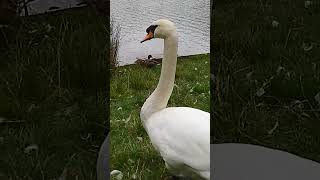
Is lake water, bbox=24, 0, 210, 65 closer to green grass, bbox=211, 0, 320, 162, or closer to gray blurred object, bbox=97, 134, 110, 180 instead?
green grass, bbox=211, 0, 320, 162

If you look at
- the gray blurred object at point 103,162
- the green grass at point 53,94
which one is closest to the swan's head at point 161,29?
the green grass at point 53,94

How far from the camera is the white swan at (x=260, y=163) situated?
4.33 feet

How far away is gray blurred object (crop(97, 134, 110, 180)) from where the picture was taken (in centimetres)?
136

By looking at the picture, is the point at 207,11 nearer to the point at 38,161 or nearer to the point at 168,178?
the point at 168,178

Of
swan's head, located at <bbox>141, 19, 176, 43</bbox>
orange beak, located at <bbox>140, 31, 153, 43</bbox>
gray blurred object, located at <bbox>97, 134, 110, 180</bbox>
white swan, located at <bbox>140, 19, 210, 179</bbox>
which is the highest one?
swan's head, located at <bbox>141, 19, 176, 43</bbox>

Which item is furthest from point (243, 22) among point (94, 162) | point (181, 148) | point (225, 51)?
point (94, 162)

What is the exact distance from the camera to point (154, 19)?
139 cm

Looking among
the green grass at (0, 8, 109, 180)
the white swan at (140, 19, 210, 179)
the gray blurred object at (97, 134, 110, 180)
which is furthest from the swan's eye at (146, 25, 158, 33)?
the gray blurred object at (97, 134, 110, 180)

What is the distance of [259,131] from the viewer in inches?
52.1

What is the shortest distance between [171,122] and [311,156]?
334 mm

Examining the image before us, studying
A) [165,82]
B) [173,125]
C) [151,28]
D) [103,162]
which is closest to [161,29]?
[151,28]

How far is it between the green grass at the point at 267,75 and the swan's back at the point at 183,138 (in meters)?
0.04

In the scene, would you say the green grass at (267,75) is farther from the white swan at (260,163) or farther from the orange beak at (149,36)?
the orange beak at (149,36)

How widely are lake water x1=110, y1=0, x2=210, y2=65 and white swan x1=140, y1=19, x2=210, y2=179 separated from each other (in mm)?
28
